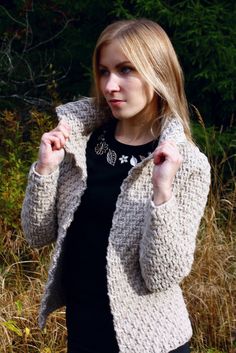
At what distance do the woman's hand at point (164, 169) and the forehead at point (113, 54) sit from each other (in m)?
A: 0.34

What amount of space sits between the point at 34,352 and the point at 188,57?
2693 mm

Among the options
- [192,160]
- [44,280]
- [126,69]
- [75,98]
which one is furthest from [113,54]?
[75,98]

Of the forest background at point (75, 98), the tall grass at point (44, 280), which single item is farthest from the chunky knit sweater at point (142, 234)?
the tall grass at point (44, 280)

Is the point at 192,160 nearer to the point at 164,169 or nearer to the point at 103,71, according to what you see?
the point at 164,169

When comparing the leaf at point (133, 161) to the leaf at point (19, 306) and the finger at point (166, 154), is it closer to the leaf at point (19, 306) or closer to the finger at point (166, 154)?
the finger at point (166, 154)

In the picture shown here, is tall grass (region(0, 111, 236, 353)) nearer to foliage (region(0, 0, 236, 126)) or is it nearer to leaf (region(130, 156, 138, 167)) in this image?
foliage (region(0, 0, 236, 126))

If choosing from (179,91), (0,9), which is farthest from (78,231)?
(0,9)

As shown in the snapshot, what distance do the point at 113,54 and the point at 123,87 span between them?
0.36ft

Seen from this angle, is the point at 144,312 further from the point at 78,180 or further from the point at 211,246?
the point at 211,246

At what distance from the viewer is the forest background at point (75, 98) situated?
165 inches

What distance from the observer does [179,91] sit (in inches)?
96.6

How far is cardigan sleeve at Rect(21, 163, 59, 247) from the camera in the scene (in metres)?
2.37

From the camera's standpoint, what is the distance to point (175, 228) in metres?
2.18

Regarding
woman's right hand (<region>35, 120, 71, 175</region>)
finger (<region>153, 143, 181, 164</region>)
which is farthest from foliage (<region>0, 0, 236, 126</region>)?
finger (<region>153, 143, 181, 164</region>)
